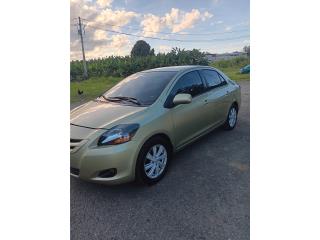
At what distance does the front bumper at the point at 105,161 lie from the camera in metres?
2.53

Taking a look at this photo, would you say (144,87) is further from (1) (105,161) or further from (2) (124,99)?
(1) (105,161)

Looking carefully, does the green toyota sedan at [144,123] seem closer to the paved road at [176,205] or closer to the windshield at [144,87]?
the windshield at [144,87]

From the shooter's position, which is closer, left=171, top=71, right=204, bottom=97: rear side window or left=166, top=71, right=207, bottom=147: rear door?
left=166, top=71, right=207, bottom=147: rear door

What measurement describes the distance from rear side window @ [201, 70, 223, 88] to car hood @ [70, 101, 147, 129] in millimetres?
1597

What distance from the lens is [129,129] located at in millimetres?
2658

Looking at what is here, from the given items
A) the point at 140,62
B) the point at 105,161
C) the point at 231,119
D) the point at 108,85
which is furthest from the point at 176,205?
the point at 140,62

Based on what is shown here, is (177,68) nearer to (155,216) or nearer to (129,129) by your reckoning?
(129,129)

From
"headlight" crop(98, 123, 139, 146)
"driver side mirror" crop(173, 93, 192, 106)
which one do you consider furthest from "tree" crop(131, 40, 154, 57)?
"headlight" crop(98, 123, 139, 146)

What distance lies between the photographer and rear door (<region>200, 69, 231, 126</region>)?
12.9ft

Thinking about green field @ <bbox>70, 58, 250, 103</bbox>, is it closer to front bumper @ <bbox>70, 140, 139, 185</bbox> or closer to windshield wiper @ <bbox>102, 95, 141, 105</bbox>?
windshield wiper @ <bbox>102, 95, 141, 105</bbox>

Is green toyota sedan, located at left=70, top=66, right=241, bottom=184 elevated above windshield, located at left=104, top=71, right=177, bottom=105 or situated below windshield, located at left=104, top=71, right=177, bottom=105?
below

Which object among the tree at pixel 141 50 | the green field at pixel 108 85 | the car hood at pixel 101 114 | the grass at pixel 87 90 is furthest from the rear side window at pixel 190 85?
the tree at pixel 141 50
